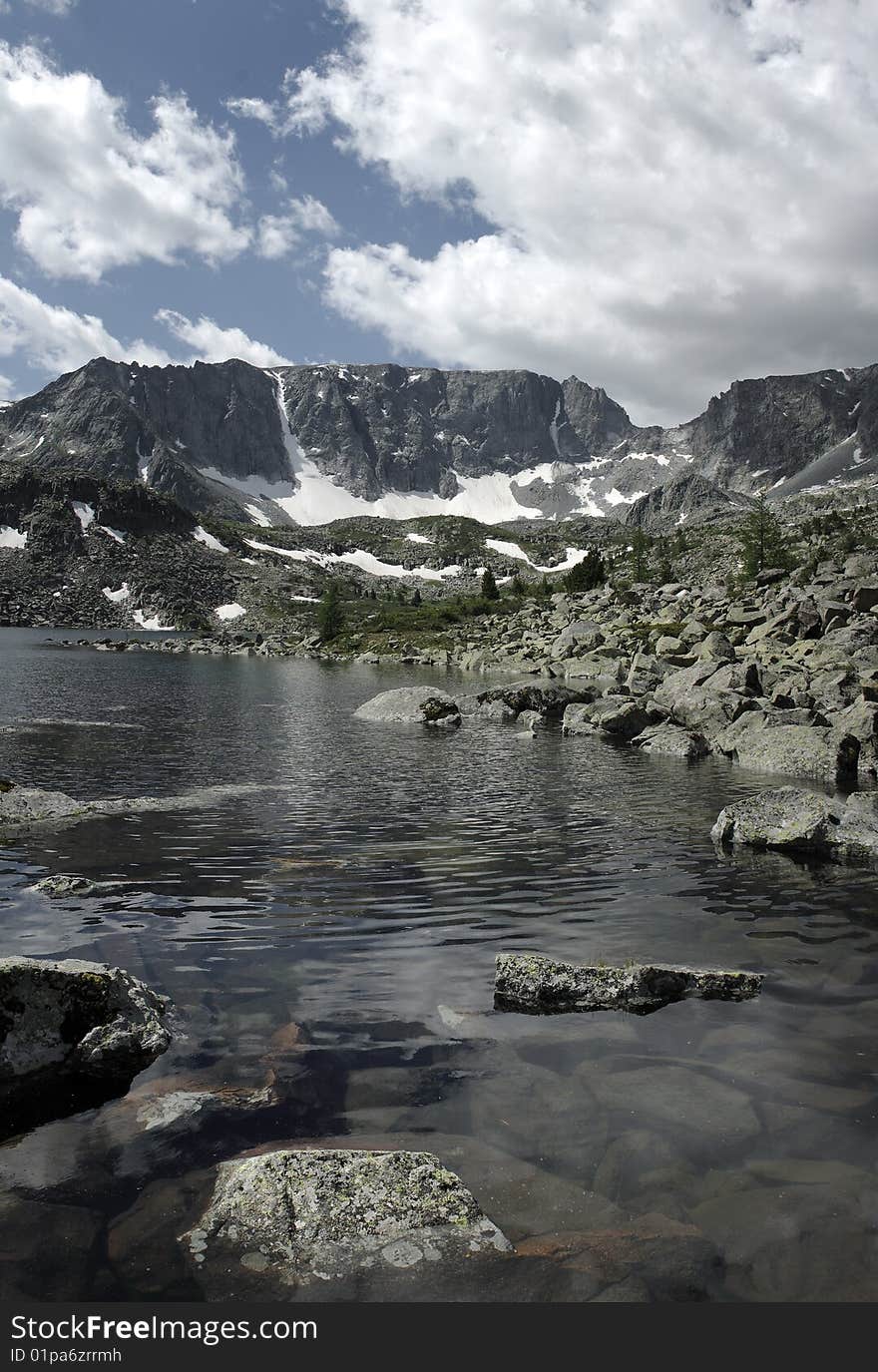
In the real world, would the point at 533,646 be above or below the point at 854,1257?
above

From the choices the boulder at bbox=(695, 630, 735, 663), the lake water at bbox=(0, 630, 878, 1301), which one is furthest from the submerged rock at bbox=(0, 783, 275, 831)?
the boulder at bbox=(695, 630, 735, 663)

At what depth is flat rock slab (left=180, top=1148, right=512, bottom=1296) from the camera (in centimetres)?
586

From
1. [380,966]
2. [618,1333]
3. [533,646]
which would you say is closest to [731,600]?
[533,646]

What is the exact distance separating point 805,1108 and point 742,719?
30.0 m

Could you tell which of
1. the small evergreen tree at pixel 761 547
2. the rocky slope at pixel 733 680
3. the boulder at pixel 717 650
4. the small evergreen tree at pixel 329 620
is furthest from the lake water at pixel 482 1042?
the small evergreen tree at pixel 329 620

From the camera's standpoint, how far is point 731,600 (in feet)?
250

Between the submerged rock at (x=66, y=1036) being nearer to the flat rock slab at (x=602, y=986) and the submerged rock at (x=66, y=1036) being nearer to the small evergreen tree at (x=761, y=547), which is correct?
the flat rock slab at (x=602, y=986)

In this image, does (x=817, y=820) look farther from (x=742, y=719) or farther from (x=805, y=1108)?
(x=742, y=719)

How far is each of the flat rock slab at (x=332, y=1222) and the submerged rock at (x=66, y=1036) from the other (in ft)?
7.44

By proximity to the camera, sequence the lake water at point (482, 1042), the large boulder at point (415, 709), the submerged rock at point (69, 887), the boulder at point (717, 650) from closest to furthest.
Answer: the lake water at point (482, 1042) < the submerged rock at point (69, 887) < the large boulder at point (415, 709) < the boulder at point (717, 650)

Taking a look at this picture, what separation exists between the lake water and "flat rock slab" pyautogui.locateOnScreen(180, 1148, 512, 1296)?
282mm

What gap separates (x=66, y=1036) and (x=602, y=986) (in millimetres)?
6652

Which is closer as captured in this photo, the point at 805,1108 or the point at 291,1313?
the point at 291,1313

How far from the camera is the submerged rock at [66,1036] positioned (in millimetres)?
8227
